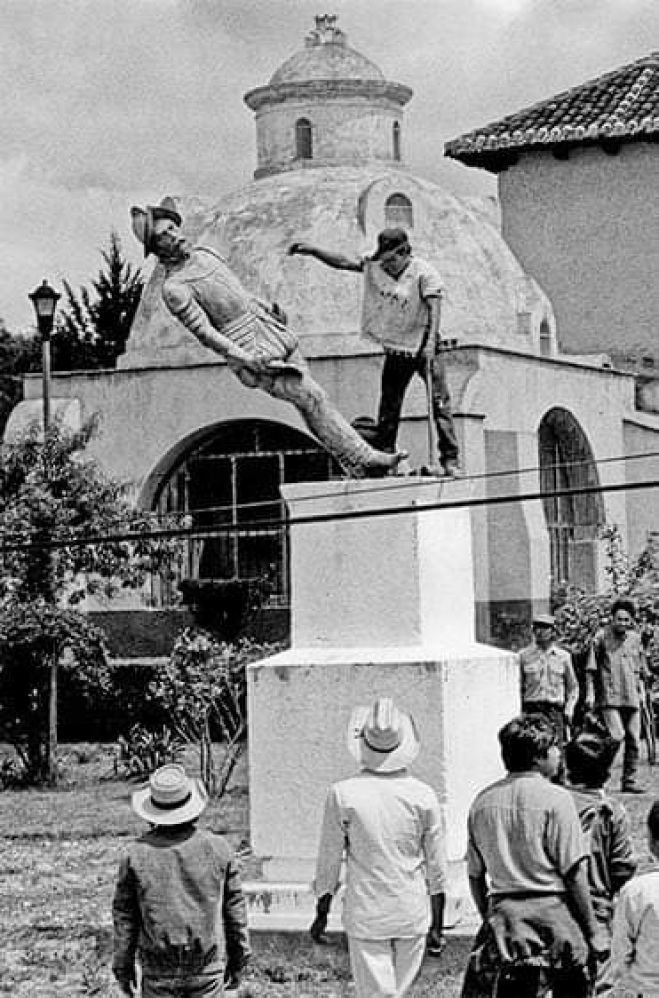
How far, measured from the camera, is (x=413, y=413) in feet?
100

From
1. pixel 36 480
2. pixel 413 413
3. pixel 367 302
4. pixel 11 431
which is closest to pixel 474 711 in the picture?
pixel 367 302

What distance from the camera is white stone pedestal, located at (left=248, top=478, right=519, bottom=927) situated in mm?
12141

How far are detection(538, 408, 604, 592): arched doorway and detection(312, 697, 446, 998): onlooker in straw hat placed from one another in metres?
25.6

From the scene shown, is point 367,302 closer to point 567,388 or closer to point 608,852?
point 608,852

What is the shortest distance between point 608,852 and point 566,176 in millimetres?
32420

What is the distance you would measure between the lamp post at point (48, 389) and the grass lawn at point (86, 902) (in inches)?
13.8

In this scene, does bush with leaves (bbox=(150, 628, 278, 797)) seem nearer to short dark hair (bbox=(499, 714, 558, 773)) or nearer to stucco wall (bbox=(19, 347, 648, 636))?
stucco wall (bbox=(19, 347, 648, 636))

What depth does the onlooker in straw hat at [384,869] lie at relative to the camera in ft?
29.7

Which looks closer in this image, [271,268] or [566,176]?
[271,268]

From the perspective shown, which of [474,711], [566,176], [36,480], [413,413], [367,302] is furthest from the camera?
[566,176]

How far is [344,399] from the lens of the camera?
32156 millimetres

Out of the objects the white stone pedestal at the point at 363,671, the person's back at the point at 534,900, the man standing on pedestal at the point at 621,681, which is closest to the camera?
the person's back at the point at 534,900

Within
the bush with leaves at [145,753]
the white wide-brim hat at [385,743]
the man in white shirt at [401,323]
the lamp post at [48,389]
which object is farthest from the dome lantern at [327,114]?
the white wide-brim hat at [385,743]

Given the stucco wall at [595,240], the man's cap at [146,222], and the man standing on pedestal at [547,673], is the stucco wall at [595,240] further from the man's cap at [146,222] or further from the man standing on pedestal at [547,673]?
the man's cap at [146,222]
